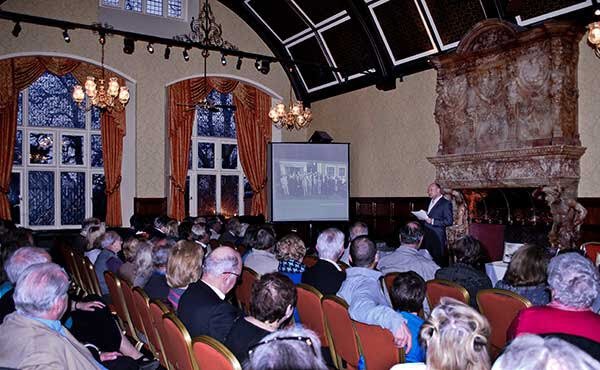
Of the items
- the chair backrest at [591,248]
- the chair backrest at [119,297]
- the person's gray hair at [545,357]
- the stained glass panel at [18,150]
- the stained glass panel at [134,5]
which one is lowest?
the chair backrest at [119,297]

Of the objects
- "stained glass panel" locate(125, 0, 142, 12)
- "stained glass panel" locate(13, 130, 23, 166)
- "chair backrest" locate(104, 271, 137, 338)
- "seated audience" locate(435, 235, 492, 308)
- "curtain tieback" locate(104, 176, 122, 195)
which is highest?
"stained glass panel" locate(125, 0, 142, 12)

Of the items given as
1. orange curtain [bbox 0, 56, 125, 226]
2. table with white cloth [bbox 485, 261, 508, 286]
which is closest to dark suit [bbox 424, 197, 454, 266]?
table with white cloth [bbox 485, 261, 508, 286]

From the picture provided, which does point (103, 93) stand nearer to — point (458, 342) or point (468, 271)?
point (468, 271)

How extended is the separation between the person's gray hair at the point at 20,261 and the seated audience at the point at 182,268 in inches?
33.2

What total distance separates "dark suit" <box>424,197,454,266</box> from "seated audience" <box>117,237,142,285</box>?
4.13 m

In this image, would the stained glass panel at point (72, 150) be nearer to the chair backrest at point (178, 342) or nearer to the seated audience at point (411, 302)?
the chair backrest at point (178, 342)

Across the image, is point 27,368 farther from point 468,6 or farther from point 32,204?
point 32,204

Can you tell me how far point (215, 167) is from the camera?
41.7 ft

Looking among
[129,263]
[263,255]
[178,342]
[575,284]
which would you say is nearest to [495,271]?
[263,255]

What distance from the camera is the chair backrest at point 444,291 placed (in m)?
3.30

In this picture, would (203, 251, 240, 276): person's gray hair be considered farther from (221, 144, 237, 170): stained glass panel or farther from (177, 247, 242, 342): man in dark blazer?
(221, 144, 237, 170): stained glass panel

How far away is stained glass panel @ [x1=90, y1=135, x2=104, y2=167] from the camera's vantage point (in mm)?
11305

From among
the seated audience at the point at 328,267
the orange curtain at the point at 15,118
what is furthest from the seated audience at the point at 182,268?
the orange curtain at the point at 15,118

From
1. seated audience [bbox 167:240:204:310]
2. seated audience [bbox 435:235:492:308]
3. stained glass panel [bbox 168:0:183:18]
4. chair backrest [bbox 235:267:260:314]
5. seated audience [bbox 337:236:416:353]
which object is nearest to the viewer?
seated audience [bbox 337:236:416:353]
